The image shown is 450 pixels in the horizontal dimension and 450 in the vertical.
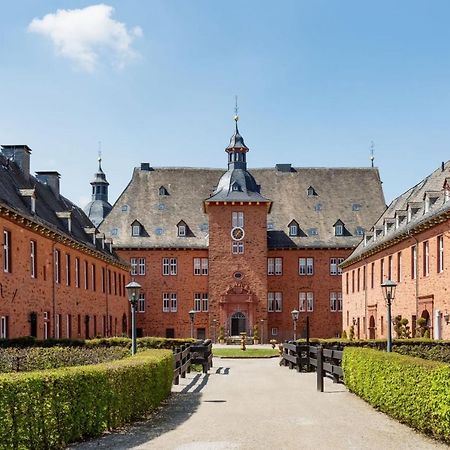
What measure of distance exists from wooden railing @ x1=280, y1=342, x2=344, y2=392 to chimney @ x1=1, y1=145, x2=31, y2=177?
56.2 ft

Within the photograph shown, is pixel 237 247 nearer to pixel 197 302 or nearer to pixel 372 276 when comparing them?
pixel 197 302

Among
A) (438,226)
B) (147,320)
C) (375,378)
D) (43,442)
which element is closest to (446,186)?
(438,226)

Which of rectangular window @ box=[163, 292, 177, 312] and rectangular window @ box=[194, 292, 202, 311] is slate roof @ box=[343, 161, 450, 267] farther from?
rectangular window @ box=[163, 292, 177, 312]

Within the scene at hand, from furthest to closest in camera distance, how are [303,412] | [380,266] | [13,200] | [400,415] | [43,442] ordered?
[380,266]
[13,200]
[303,412]
[400,415]
[43,442]

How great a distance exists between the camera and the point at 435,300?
31031 millimetres

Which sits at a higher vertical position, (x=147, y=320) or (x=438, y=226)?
(x=438, y=226)

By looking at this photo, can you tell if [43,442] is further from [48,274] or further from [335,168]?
[335,168]

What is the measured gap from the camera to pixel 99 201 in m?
85.0

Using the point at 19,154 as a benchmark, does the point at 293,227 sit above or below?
below

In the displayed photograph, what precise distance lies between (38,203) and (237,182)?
2688 centimetres

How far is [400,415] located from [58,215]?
2850 cm

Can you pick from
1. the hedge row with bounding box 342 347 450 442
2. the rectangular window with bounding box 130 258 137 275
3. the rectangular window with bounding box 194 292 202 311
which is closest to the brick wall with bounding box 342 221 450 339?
the hedge row with bounding box 342 347 450 442

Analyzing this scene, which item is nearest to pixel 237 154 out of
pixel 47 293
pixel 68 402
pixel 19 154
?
pixel 19 154

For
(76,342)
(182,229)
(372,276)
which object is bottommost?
(76,342)
